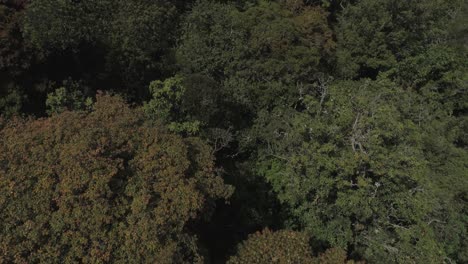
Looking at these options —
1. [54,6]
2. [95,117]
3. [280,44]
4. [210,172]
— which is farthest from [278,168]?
[54,6]

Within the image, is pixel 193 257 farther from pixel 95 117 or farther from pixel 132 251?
pixel 95 117

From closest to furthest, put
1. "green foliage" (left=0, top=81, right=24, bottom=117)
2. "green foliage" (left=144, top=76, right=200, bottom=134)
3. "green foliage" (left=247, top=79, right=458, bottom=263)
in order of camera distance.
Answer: "green foliage" (left=247, top=79, right=458, bottom=263)
"green foliage" (left=0, top=81, right=24, bottom=117)
"green foliage" (left=144, top=76, right=200, bottom=134)

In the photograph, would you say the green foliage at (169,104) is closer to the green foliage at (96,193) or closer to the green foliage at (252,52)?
the green foliage at (252,52)

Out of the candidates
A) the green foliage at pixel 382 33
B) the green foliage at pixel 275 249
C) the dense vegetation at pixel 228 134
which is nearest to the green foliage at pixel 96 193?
the dense vegetation at pixel 228 134

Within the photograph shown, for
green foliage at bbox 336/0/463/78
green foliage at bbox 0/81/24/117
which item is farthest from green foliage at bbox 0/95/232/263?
green foliage at bbox 336/0/463/78

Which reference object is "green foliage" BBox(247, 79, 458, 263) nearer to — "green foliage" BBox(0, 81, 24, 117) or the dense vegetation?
the dense vegetation

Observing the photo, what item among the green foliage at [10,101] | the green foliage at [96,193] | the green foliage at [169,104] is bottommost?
the green foliage at [10,101]
